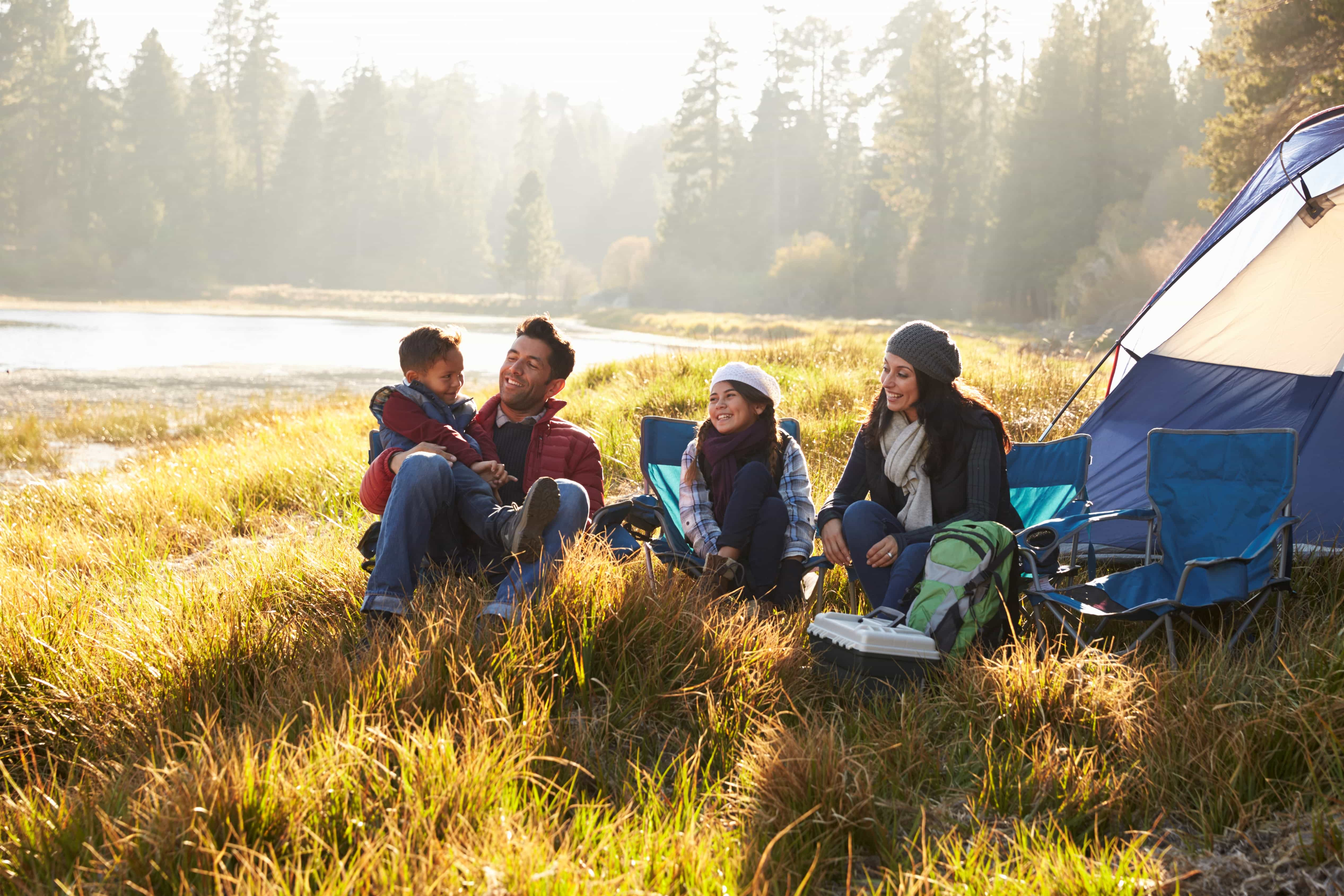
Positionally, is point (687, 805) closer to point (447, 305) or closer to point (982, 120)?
point (982, 120)

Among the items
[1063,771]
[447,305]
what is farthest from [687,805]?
[447,305]

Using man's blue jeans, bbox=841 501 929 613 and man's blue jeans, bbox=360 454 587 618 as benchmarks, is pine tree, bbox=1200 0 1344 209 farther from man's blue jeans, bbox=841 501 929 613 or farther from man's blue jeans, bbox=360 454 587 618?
man's blue jeans, bbox=360 454 587 618

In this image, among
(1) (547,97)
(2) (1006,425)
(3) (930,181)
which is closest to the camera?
(2) (1006,425)

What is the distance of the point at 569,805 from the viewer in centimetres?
205

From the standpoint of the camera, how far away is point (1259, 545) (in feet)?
9.95

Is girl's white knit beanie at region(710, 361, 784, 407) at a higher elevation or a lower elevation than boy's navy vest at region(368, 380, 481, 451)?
higher

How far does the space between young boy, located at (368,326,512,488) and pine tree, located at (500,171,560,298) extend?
5318 cm

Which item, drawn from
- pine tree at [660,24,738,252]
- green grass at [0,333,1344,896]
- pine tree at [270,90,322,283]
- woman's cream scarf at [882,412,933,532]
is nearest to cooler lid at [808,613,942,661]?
green grass at [0,333,1344,896]

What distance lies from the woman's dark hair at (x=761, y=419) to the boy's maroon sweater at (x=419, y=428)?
0.84 metres

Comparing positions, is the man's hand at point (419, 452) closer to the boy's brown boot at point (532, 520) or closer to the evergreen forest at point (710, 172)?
the boy's brown boot at point (532, 520)

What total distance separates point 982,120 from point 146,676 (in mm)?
43556

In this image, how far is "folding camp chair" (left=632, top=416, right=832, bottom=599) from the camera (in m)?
3.66

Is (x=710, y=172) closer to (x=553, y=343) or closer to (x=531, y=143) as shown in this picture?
(x=531, y=143)

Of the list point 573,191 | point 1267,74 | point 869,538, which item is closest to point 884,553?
point 869,538
